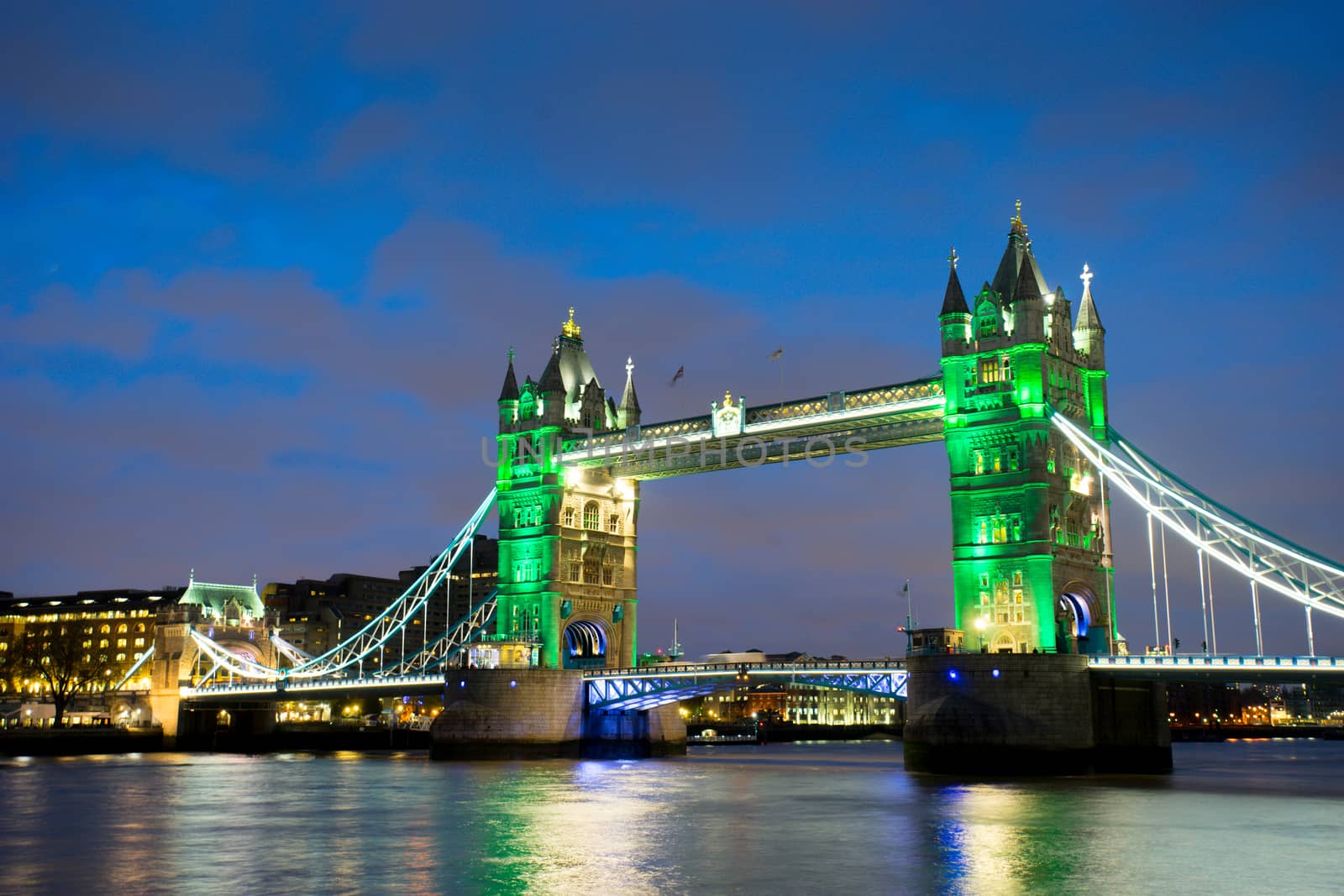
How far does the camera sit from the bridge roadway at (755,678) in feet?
173

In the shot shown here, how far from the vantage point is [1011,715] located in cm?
5659

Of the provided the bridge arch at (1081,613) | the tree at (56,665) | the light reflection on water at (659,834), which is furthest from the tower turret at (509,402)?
the tree at (56,665)

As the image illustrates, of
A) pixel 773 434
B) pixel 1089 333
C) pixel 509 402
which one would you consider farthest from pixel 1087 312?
pixel 509 402

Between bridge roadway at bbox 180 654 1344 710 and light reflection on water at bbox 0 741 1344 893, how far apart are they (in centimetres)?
450

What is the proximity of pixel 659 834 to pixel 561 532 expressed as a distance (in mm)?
44415

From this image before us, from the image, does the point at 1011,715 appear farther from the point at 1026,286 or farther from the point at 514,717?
the point at 514,717

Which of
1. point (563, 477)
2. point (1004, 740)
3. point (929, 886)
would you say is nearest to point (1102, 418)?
point (1004, 740)

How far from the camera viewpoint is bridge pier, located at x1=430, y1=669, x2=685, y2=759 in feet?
249

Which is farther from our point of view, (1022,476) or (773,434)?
(773,434)

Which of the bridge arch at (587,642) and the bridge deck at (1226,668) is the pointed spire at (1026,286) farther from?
the bridge arch at (587,642)

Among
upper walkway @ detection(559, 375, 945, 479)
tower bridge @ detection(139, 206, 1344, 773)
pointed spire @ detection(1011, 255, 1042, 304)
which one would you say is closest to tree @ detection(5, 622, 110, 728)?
tower bridge @ detection(139, 206, 1344, 773)

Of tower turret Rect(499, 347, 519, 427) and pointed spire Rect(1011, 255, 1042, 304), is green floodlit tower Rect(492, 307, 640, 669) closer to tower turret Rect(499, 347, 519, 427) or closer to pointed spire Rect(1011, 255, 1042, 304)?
tower turret Rect(499, 347, 519, 427)

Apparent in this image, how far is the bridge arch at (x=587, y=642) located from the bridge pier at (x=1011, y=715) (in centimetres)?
2761

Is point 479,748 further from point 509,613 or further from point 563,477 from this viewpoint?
point 563,477
